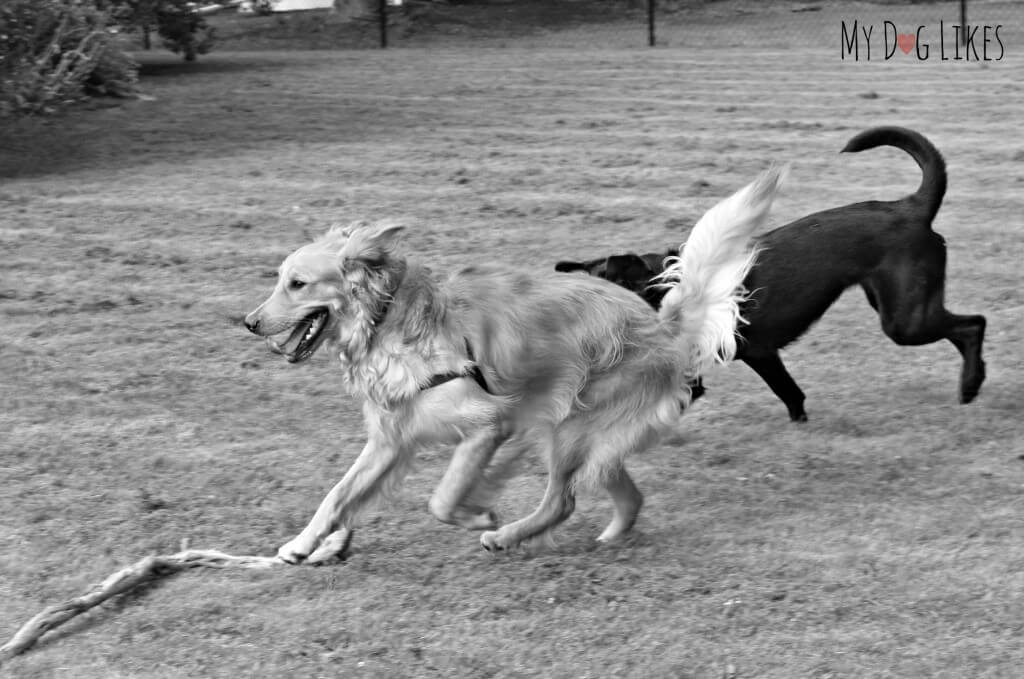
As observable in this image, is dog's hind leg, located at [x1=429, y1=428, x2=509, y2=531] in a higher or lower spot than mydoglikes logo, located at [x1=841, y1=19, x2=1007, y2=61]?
lower

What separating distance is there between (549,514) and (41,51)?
940 centimetres

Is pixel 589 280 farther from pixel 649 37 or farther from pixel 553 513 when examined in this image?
pixel 649 37

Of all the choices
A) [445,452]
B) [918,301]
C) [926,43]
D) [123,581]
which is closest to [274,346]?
[123,581]

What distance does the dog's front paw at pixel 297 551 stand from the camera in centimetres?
445

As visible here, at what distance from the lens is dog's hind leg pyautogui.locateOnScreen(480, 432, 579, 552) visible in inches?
179

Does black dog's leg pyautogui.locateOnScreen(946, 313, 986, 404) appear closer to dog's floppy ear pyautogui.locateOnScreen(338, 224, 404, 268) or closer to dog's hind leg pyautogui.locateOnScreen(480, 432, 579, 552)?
dog's hind leg pyautogui.locateOnScreen(480, 432, 579, 552)

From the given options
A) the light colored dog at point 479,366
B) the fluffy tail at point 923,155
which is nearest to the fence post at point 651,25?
the fluffy tail at point 923,155

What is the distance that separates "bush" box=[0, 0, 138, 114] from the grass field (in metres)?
0.63

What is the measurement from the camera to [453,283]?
4652 millimetres

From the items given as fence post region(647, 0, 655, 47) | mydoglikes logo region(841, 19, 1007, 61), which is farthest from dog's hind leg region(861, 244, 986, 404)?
fence post region(647, 0, 655, 47)

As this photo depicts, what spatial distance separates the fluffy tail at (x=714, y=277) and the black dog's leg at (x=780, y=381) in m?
0.95

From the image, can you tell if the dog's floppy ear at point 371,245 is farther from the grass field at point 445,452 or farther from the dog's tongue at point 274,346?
the grass field at point 445,452

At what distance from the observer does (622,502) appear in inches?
183

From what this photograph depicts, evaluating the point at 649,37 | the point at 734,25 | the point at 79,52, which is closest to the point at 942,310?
the point at 79,52
